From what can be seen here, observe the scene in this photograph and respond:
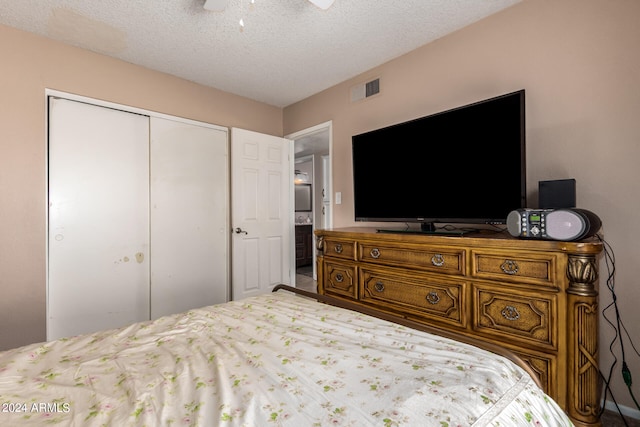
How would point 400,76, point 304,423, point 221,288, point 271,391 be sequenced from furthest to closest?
point 221,288
point 400,76
point 271,391
point 304,423

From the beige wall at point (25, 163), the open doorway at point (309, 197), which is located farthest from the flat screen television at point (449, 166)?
the open doorway at point (309, 197)

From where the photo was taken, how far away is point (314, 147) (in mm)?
5742

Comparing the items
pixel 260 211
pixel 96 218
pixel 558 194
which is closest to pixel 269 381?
pixel 558 194

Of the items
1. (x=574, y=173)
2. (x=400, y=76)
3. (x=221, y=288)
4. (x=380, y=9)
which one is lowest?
(x=221, y=288)

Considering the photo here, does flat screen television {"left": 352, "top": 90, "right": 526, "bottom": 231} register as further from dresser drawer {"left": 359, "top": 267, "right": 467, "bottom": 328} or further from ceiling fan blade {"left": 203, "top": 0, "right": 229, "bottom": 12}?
ceiling fan blade {"left": 203, "top": 0, "right": 229, "bottom": 12}

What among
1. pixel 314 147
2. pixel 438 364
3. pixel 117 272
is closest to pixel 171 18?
pixel 117 272

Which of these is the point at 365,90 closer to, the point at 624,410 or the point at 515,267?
the point at 515,267

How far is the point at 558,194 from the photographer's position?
162cm

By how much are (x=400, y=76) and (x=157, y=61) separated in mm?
2270

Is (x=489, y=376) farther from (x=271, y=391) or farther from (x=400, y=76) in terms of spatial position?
(x=400, y=76)

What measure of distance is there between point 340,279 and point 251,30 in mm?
2070

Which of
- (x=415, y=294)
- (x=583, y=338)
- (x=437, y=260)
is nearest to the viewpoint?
(x=583, y=338)

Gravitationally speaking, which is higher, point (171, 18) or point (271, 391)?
point (171, 18)

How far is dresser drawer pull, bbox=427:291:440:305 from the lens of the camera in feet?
6.01
